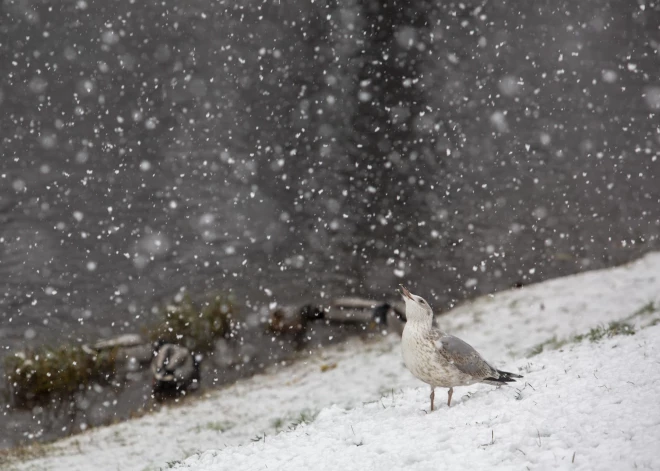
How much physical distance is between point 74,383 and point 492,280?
10769 millimetres

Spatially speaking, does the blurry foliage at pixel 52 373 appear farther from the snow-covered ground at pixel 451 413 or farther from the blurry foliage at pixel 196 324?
the snow-covered ground at pixel 451 413

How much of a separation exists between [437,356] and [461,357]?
0.24m

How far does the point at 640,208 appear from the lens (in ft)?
60.4

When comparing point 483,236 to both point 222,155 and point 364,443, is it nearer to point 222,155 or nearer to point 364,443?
point 222,155

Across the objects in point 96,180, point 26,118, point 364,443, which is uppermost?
point 26,118

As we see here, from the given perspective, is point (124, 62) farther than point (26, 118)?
Yes

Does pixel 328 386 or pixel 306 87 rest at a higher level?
pixel 306 87

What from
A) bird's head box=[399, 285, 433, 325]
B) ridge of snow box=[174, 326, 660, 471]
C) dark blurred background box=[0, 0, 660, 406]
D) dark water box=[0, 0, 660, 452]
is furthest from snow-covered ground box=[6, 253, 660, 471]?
dark blurred background box=[0, 0, 660, 406]

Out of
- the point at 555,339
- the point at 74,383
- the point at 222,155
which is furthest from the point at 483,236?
the point at 74,383

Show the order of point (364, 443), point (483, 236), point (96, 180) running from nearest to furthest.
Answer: point (364, 443)
point (483, 236)
point (96, 180)

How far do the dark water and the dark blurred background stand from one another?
3.3 inches

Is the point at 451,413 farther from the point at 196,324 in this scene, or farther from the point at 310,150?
the point at 310,150

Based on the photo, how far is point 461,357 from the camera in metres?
5.86

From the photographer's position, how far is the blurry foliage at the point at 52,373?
11633 millimetres
